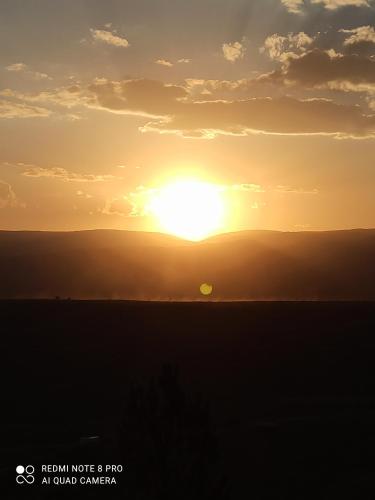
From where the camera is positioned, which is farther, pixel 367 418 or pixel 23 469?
pixel 367 418

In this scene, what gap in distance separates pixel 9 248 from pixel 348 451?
144 metres

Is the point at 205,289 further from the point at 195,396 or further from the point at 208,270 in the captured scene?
the point at 195,396

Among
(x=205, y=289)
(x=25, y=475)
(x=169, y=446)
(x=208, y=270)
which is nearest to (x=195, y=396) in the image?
(x=25, y=475)

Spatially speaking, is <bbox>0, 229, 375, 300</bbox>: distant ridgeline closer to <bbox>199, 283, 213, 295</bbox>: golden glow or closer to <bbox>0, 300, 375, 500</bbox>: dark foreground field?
<bbox>199, 283, 213, 295</bbox>: golden glow

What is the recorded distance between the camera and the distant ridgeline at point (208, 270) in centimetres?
9550

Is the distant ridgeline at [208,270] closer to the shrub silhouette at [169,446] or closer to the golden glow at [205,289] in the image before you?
the golden glow at [205,289]

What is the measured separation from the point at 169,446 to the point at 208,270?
10164cm

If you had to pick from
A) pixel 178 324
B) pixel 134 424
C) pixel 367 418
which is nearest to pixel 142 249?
pixel 178 324

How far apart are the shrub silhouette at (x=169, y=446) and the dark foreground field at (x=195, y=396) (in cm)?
3

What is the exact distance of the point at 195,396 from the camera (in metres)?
18.1

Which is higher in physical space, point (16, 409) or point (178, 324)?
point (178, 324)

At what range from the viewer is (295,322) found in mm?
42750

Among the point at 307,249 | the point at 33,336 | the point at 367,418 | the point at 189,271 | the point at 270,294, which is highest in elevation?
the point at 307,249

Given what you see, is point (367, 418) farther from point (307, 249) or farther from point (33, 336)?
Answer: point (307, 249)
